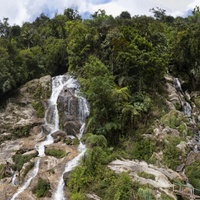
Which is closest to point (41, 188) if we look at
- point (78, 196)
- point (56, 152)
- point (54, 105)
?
point (78, 196)

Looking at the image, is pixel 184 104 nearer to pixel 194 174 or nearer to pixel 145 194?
pixel 194 174

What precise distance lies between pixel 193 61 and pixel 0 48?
2044cm

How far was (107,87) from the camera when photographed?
21.5 metres

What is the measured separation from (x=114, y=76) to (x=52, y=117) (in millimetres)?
7161

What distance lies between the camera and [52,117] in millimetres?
27016

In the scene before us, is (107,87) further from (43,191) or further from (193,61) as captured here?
(193,61)

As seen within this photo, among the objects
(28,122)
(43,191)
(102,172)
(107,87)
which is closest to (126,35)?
(107,87)

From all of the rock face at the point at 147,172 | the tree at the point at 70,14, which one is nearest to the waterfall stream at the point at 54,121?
the rock face at the point at 147,172

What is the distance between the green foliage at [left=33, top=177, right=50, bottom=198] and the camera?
16073 mm

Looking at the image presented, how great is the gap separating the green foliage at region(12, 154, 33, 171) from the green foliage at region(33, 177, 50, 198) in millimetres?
3112

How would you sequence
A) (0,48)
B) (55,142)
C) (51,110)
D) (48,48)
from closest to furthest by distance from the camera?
(55,142), (51,110), (0,48), (48,48)

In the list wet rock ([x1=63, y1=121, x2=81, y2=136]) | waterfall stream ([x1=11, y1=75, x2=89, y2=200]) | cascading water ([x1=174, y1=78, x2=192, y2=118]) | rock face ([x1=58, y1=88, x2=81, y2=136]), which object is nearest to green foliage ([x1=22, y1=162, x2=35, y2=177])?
waterfall stream ([x1=11, y1=75, x2=89, y2=200])

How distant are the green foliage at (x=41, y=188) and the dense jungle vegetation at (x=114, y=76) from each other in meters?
1.31

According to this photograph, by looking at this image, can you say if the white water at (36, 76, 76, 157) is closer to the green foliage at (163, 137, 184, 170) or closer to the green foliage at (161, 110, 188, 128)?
the green foliage at (163, 137, 184, 170)
